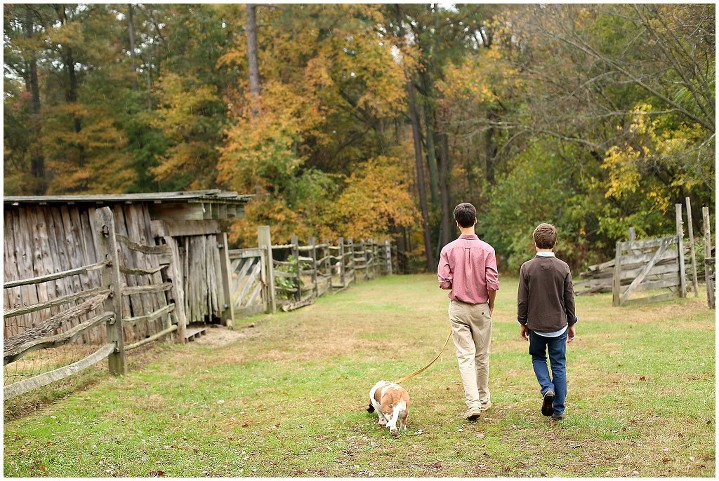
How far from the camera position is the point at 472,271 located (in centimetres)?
637

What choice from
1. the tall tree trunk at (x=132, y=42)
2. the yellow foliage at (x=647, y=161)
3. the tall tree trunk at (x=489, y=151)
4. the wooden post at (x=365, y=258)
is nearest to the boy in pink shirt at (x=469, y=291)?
the yellow foliage at (x=647, y=161)

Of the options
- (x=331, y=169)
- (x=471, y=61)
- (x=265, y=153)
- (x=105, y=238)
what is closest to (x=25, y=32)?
(x=265, y=153)

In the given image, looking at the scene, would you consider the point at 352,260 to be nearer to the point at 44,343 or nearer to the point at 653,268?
the point at 653,268

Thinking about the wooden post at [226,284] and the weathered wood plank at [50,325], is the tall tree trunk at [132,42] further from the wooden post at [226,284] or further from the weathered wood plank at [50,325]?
the weathered wood plank at [50,325]

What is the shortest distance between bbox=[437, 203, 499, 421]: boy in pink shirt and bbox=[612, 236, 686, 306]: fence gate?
28.6 feet

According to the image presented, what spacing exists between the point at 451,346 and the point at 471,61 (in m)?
20.7

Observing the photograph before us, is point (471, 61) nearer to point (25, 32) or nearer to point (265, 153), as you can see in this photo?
point (265, 153)

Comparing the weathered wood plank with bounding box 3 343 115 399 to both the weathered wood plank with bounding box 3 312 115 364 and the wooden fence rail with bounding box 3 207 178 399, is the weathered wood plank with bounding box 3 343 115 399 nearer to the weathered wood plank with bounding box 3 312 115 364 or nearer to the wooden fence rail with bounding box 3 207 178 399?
the wooden fence rail with bounding box 3 207 178 399

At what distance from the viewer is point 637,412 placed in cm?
623

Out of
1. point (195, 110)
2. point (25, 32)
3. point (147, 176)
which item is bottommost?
point (147, 176)

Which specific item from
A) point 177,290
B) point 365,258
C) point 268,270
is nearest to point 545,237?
point 177,290

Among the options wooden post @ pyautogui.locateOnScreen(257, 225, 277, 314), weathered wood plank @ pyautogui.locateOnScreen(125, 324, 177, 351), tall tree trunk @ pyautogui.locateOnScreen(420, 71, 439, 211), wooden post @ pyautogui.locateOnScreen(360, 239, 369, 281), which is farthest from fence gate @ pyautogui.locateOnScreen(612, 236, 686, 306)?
tall tree trunk @ pyautogui.locateOnScreen(420, 71, 439, 211)

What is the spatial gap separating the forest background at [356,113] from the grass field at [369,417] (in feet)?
40.4

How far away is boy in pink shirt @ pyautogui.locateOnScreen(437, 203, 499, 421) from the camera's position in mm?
6363
